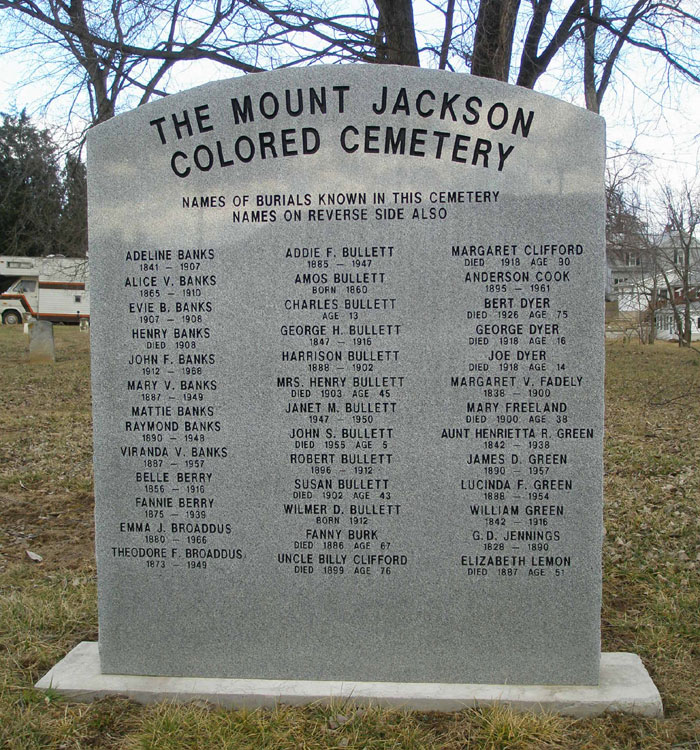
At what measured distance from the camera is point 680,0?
29.5ft

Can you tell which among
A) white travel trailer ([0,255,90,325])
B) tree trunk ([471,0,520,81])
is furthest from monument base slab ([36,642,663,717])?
white travel trailer ([0,255,90,325])

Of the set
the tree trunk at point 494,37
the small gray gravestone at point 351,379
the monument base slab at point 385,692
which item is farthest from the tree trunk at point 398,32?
the monument base slab at point 385,692

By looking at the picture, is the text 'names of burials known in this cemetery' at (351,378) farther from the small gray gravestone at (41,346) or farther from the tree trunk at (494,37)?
the small gray gravestone at (41,346)

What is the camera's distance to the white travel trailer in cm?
3869

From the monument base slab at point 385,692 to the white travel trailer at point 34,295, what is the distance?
37082mm

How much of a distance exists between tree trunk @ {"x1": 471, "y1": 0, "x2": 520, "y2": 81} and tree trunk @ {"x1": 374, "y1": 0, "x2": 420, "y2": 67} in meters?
0.77

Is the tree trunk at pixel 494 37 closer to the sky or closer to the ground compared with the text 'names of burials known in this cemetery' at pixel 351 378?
closer to the sky

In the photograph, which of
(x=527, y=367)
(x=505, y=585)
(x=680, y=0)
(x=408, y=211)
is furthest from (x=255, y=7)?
(x=505, y=585)

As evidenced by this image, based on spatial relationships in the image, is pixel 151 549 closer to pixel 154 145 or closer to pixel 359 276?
pixel 359 276

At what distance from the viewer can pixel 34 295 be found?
39625 millimetres

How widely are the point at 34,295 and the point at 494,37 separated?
37.0 m

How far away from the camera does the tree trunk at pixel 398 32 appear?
26.5 feet

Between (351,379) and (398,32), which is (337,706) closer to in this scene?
(351,379)

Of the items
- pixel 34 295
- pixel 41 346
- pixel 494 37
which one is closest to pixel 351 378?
pixel 494 37
